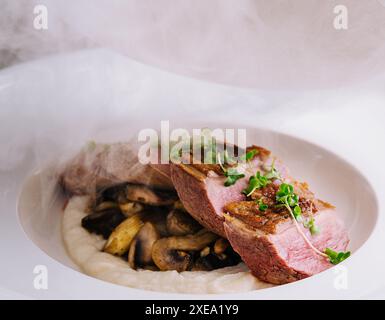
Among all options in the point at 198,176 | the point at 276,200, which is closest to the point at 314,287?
the point at 276,200

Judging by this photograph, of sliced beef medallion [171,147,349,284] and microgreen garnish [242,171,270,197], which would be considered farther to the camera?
microgreen garnish [242,171,270,197]

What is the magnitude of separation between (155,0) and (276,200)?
90 cm

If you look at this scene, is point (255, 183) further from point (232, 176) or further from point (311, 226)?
point (311, 226)

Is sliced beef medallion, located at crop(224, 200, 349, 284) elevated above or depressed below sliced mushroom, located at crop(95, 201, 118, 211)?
below

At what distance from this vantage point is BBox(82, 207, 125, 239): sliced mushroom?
8.10 ft

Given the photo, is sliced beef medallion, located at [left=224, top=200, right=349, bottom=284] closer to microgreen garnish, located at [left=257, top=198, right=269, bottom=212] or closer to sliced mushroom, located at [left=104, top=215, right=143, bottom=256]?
microgreen garnish, located at [left=257, top=198, right=269, bottom=212]

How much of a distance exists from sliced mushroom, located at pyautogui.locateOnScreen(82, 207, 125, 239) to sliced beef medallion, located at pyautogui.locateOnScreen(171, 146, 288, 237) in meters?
0.35

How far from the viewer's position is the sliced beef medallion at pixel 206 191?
223 cm

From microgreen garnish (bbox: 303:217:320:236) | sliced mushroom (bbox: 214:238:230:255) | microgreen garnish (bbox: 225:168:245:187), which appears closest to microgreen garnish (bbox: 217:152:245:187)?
microgreen garnish (bbox: 225:168:245:187)

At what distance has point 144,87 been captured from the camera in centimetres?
331

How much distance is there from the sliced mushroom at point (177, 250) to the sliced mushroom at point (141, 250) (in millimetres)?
30

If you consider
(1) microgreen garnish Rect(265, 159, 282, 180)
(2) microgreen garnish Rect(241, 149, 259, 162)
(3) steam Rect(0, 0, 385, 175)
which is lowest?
(1) microgreen garnish Rect(265, 159, 282, 180)

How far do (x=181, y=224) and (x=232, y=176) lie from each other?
1.04ft

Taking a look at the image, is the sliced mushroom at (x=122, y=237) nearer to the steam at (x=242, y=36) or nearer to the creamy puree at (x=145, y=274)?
the creamy puree at (x=145, y=274)
